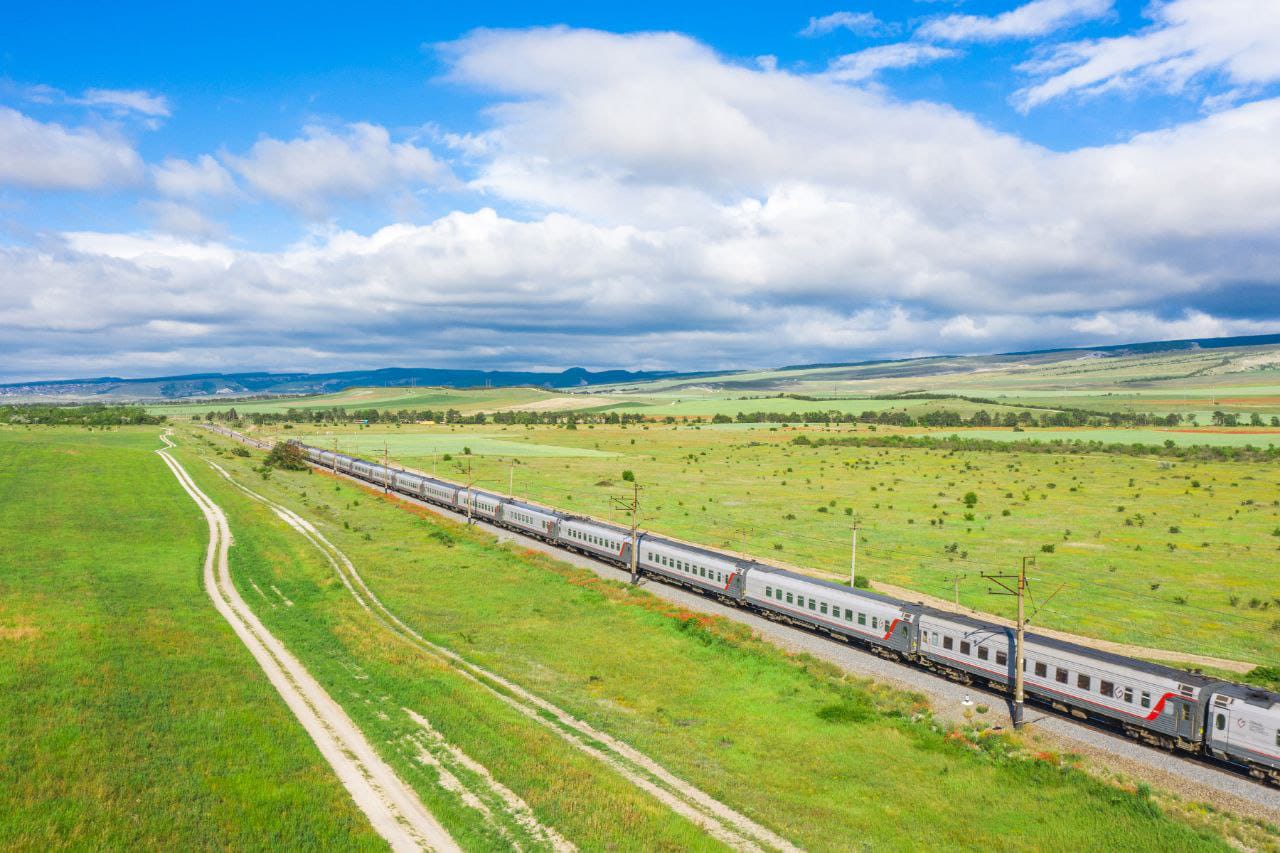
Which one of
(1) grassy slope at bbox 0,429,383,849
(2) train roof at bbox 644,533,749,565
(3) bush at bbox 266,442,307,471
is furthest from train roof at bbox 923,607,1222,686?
(3) bush at bbox 266,442,307,471

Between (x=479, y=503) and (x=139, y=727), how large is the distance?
55.1 metres

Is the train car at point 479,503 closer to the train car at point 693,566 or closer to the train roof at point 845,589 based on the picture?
the train car at point 693,566

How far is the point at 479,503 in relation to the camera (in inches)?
3147

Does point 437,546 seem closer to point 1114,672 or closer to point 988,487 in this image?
point 1114,672

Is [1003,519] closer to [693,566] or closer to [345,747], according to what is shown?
[693,566]

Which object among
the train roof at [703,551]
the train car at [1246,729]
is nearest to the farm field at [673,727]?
the train car at [1246,729]

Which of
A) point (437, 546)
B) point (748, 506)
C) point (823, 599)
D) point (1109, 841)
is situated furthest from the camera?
point (748, 506)

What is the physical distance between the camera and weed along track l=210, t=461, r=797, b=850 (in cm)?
2152

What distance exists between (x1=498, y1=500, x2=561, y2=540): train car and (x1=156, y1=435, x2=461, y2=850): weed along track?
2783 centimetres

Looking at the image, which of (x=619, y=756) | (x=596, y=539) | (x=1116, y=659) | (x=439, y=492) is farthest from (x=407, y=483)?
(x=1116, y=659)

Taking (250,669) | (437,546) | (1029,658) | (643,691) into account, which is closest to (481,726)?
(643,691)

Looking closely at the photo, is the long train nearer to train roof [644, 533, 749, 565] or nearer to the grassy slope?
train roof [644, 533, 749, 565]

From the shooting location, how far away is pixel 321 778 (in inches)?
888

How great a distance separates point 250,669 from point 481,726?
40.1 feet
